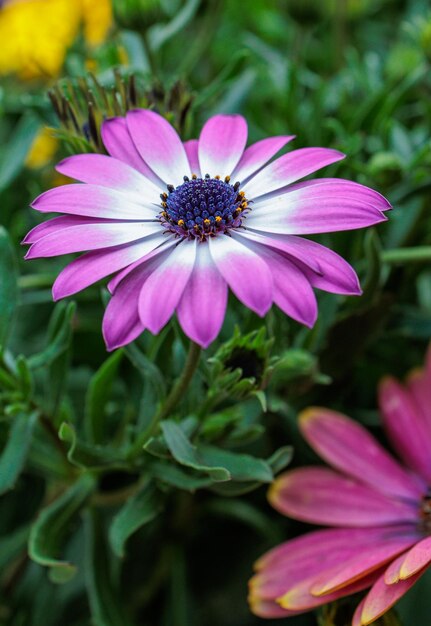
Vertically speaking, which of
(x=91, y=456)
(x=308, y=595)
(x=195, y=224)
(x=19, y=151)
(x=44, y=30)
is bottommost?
(x=308, y=595)

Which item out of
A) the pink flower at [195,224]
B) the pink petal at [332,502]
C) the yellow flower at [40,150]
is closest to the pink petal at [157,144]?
the pink flower at [195,224]

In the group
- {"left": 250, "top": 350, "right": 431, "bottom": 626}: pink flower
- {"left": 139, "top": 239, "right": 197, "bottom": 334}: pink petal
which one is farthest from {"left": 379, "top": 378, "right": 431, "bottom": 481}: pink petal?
{"left": 139, "top": 239, "right": 197, "bottom": 334}: pink petal

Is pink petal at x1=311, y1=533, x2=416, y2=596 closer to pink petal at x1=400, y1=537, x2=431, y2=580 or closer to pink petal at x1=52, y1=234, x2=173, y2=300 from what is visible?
pink petal at x1=400, y1=537, x2=431, y2=580

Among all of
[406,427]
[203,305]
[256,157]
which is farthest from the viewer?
[406,427]

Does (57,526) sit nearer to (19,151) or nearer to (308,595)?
(308,595)

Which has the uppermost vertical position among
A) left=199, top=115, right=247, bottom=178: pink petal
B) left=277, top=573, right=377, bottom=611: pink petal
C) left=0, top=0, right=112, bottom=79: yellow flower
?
left=0, top=0, right=112, bottom=79: yellow flower

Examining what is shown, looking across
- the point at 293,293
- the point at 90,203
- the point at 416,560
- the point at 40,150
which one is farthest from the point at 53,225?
the point at 40,150
